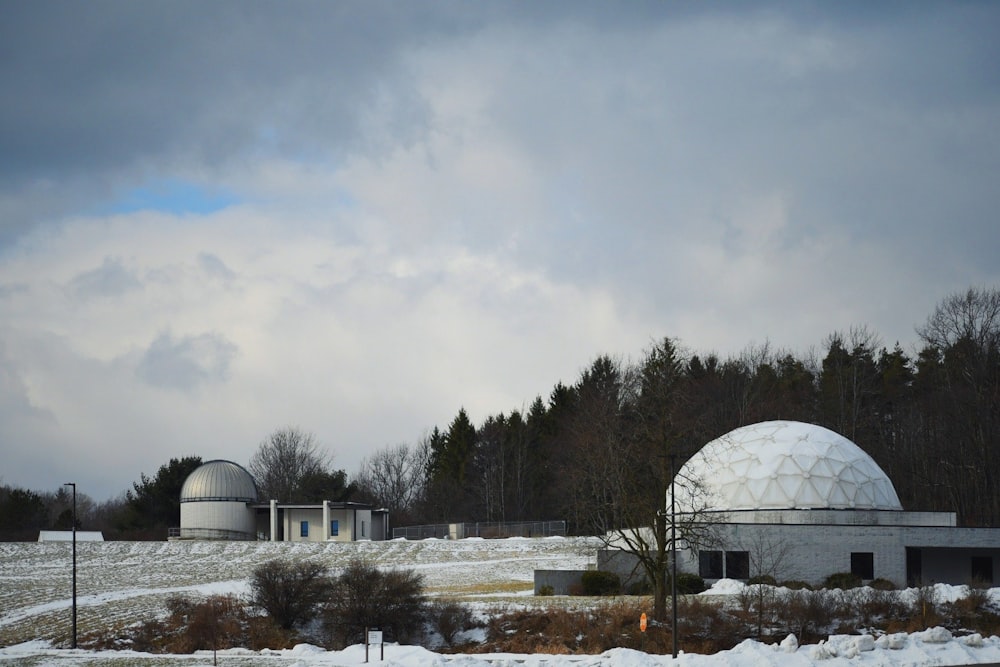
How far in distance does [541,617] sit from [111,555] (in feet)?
109

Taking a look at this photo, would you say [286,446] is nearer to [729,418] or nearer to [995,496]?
[729,418]

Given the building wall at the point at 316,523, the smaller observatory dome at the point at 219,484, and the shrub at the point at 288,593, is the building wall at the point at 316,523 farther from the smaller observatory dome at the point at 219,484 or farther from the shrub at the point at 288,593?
the shrub at the point at 288,593

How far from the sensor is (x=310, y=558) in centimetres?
5675

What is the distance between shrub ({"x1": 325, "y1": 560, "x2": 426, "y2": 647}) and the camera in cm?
3397

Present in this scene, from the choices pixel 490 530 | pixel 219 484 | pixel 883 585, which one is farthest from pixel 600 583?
pixel 219 484

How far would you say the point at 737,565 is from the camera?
45000 mm

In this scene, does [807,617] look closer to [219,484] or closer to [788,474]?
[788,474]

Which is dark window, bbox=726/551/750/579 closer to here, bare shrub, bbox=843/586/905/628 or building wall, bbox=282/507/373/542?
bare shrub, bbox=843/586/905/628

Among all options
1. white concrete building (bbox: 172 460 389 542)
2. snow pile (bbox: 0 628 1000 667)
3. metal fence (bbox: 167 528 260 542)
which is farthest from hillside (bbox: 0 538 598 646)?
snow pile (bbox: 0 628 1000 667)

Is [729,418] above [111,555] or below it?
above

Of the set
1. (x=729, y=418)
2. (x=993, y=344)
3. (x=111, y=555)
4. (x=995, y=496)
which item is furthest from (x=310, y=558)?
(x=993, y=344)

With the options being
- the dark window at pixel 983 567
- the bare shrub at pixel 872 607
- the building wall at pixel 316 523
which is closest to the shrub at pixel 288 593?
the bare shrub at pixel 872 607

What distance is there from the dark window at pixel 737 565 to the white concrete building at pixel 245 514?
99.5ft

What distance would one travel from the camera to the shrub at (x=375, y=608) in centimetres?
3397
